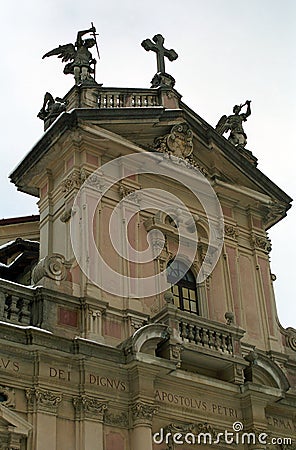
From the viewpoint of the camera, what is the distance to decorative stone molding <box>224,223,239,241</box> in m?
19.9

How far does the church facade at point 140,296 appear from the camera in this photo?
15.0 m

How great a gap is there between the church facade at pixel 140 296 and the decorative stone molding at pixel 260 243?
0.08 metres

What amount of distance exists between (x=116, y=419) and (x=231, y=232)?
21.3ft

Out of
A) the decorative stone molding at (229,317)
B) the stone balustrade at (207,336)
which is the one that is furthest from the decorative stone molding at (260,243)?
the stone balustrade at (207,336)

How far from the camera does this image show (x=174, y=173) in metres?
19.6

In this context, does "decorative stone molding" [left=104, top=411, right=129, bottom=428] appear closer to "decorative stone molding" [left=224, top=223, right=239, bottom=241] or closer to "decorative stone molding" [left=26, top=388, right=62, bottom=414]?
"decorative stone molding" [left=26, top=388, right=62, bottom=414]

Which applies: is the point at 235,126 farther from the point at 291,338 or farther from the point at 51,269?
the point at 51,269

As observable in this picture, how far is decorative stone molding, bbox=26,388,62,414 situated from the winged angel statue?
27.0 ft

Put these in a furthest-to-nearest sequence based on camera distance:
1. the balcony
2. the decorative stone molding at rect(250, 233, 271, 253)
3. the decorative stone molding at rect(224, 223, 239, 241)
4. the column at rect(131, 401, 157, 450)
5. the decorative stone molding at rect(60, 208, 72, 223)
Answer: the decorative stone molding at rect(250, 233, 271, 253) → the decorative stone molding at rect(224, 223, 239, 241) → the decorative stone molding at rect(60, 208, 72, 223) → the balcony → the column at rect(131, 401, 157, 450)

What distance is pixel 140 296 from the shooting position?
17.2m

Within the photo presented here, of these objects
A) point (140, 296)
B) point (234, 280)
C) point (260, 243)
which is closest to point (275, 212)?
point (260, 243)

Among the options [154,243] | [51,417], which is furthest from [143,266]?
[51,417]

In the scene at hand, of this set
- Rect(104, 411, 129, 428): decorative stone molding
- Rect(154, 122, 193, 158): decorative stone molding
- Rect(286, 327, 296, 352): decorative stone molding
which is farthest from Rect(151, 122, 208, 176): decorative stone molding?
Rect(104, 411, 129, 428): decorative stone molding

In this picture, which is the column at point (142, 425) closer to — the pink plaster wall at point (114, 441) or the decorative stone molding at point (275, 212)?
the pink plaster wall at point (114, 441)
